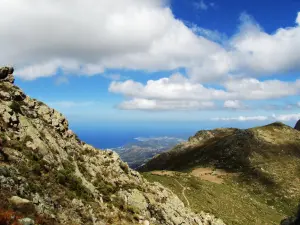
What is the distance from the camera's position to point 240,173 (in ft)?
410

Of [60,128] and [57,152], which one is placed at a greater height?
[60,128]

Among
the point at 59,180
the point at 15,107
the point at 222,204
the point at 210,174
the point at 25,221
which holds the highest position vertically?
the point at 15,107

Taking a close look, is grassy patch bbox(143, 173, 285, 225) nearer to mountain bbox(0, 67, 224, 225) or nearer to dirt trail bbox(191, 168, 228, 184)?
mountain bbox(0, 67, 224, 225)

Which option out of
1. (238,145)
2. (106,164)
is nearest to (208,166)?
(238,145)

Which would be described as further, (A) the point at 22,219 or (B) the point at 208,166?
(B) the point at 208,166

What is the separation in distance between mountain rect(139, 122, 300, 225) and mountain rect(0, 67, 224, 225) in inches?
1010

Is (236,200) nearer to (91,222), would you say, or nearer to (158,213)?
(158,213)

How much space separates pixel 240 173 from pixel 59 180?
105 meters

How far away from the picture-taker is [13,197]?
2384 centimetres

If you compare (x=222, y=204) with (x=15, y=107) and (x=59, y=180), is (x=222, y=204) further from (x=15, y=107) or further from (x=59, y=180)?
(x=15, y=107)

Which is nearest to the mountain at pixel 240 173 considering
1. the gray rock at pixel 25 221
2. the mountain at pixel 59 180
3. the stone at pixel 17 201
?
the mountain at pixel 59 180

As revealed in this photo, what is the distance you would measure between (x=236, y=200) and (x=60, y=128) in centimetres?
6171

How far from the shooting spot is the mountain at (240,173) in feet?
259

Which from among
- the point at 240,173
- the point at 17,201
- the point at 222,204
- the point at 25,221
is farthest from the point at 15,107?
the point at 240,173
